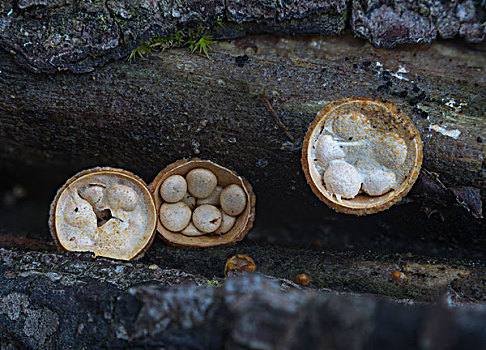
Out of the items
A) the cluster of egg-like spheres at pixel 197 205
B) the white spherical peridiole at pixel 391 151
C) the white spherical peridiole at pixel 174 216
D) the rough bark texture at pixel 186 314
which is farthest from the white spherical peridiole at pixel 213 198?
the white spherical peridiole at pixel 391 151

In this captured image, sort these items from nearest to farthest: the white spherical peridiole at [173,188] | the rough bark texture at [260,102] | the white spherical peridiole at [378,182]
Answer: the white spherical peridiole at [378,182] → the rough bark texture at [260,102] → the white spherical peridiole at [173,188]

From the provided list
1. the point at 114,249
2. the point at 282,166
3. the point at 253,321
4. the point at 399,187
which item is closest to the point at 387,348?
the point at 253,321

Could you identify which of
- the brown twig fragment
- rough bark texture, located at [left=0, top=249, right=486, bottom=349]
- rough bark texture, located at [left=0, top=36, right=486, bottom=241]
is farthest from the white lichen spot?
rough bark texture, located at [left=0, top=249, right=486, bottom=349]

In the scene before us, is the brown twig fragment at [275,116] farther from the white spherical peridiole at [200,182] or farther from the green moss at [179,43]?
the white spherical peridiole at [200,182]

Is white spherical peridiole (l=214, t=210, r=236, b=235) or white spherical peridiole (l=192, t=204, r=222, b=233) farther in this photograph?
white spherical peridiole (l=214, t=210, r=236, b=235)

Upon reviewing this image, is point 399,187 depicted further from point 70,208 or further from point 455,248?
point 70,208

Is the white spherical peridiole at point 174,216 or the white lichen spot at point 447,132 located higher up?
the white lichen spot at point 447,132

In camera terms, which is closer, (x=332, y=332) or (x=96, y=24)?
(x=332, y=332)

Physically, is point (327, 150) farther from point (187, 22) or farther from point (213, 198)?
point (187, 22)

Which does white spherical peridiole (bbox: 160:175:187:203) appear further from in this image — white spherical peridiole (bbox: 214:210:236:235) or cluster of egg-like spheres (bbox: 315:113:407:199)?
cluster of egg-like spheres (bbox: 315:113:407:199)
